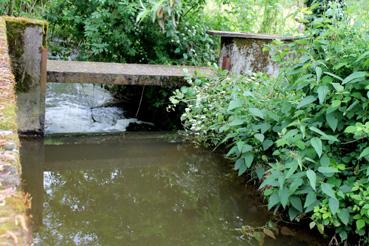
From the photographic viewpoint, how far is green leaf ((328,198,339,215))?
2.62 meters

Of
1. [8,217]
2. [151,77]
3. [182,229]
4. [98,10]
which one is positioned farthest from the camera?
[98,10]

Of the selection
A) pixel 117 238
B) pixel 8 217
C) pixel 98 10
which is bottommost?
pixel 117 238

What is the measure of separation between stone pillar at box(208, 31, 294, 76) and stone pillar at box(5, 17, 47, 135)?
216 cm

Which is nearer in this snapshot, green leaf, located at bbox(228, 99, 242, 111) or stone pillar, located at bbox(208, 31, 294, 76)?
green leaf, located at bbox(228, 99, 242, 111)

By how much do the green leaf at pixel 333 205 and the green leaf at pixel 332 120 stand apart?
1.50 ft

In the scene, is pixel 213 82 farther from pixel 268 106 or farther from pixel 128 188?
pixel 128 188

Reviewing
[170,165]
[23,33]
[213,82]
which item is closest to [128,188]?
[170,165]

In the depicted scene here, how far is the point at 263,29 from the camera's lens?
7.97 m

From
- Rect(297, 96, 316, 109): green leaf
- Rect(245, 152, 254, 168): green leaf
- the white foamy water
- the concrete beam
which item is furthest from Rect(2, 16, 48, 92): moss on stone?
Rect(297, 96, 316, 109): green leaf

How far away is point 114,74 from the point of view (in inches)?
197

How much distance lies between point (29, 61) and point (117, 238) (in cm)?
244

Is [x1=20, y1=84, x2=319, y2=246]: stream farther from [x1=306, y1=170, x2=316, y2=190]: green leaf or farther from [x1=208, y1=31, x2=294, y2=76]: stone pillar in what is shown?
[x1=208, y1=31, x2=294, y2=76]: stone pillar

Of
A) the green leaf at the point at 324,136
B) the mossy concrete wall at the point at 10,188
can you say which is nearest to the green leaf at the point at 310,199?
the green leaf at the point at 324,136

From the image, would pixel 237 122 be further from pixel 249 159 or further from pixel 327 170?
pixel 327 170
